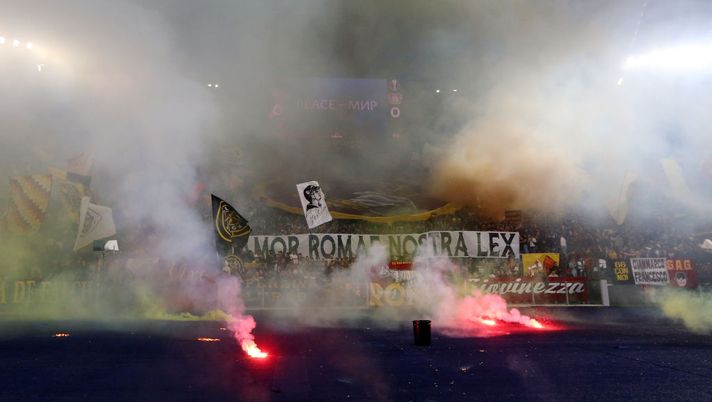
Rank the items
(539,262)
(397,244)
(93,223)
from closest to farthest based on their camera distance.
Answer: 1. (93,223)
2. (539,262)
3. (397,244)

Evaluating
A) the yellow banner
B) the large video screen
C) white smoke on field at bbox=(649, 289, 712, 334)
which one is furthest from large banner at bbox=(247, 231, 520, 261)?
the large video screen

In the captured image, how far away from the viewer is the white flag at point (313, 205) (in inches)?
723

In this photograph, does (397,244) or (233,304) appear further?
(397,244)

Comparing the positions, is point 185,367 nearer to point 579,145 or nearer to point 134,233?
point 134,233

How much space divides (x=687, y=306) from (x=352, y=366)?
1287 cm

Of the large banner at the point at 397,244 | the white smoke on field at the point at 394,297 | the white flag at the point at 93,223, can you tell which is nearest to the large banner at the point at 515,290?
the white smoke on field at the point at 394,297

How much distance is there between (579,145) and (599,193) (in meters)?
2.43

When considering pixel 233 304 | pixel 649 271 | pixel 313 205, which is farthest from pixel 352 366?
pixel 649 271

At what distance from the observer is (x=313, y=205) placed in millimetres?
18594

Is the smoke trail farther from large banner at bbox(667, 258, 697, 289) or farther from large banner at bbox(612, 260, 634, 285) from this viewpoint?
large banner at bbox(667, 258, 697, 289)

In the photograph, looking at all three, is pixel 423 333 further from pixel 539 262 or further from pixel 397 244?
pixel 539 262

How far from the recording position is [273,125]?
75.0 feet

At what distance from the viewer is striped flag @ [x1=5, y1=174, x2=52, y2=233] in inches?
644

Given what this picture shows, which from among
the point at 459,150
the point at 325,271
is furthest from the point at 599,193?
the point at 325,271
